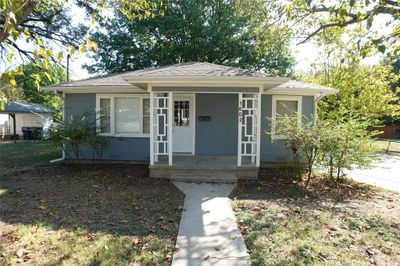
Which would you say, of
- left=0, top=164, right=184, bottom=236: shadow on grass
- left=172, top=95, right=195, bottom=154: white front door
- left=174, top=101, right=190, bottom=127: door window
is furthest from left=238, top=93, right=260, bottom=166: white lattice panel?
left=0, top=164, right=184, bottom=236: shadow on grass

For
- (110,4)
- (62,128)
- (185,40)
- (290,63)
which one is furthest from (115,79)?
(290,63)

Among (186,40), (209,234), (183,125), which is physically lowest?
(209,234)

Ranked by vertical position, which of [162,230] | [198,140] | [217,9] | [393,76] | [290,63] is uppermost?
[217,9]

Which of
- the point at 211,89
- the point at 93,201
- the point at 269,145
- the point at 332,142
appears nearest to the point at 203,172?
the point at 211,89

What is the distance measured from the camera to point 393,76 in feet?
53.6

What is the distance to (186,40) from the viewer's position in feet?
60.9

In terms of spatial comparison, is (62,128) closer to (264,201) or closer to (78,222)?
(78,222)

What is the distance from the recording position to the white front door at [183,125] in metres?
9.87

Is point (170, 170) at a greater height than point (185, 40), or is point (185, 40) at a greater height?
point (185, 40)

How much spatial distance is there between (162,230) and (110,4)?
577cm

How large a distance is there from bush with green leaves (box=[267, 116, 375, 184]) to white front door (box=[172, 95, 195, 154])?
11.1 ft

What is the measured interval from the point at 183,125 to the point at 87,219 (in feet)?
17.8

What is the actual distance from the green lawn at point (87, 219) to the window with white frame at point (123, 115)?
2034 millimetres

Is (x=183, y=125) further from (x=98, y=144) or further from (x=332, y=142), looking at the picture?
(x=332, y=142)
